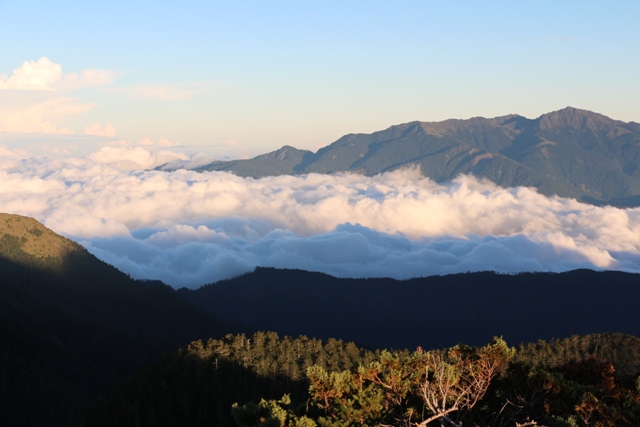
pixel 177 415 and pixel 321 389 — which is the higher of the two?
pixel 321 389

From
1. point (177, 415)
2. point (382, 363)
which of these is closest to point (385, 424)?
point (382, 363)

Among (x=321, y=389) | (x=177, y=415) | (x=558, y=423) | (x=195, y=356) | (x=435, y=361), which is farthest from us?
(x=195, y=356)

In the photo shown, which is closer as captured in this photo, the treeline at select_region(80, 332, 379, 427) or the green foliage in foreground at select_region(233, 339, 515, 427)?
the green foliage in foreground at select_region(233, 339, 515, 427)

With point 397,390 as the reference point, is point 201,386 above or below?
below

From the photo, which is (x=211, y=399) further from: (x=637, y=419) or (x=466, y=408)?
(x=637, y=419)

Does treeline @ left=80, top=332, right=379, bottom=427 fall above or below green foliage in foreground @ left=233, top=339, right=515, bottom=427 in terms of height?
below

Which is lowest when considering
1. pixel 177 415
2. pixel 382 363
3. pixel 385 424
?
pixel 177 415

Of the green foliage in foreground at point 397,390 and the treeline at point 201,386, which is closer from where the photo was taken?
the green foliage in foreground at point 397,390

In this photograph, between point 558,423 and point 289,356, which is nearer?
point 558,423

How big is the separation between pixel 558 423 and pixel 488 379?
10.5 metres

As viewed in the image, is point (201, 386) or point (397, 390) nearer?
point (397, 390)

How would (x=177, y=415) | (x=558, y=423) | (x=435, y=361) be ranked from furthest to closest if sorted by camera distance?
(x=177, y=415) < (x=435, y=361) < (x=558, y=423)

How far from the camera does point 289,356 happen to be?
19912cm

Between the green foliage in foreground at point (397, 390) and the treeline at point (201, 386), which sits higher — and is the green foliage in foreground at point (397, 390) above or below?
above
